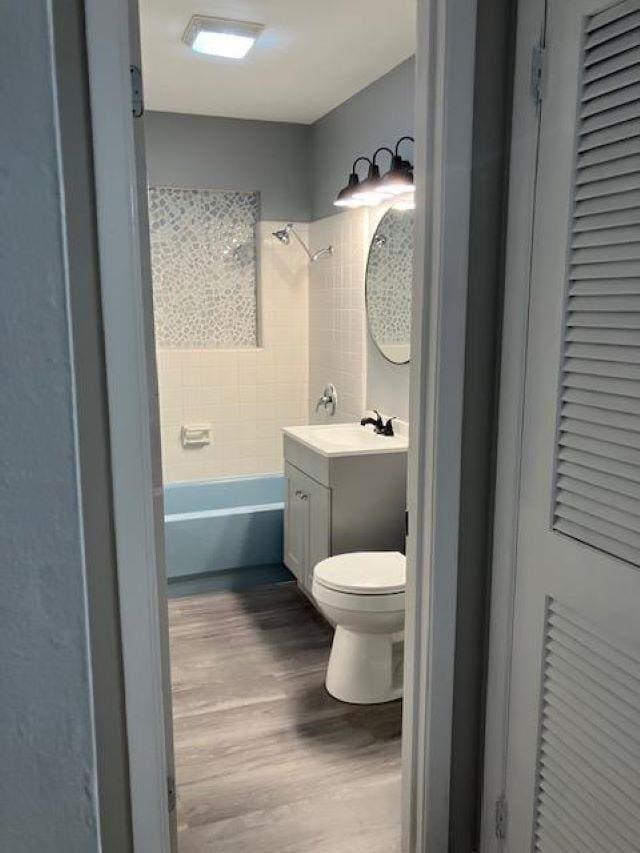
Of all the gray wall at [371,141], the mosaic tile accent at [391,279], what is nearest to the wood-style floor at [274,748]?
the gray wall at [371,141]

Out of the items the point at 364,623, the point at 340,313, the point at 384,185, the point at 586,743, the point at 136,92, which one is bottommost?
the point at 364,623

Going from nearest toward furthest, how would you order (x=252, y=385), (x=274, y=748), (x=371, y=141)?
(x=274, y=748) → (x=371, y=141) → (x=252, y=385)

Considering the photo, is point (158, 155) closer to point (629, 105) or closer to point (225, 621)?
point (225, 621)

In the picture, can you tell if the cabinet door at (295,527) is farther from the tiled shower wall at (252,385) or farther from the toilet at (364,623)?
the tiled shower wall at (252,385)

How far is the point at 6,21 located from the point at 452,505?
4.45 ft

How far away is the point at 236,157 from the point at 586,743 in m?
3.65

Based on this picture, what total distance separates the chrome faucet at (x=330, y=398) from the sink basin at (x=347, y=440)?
48 cm

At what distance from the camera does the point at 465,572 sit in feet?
5.48

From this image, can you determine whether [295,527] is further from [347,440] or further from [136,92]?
[136,92]

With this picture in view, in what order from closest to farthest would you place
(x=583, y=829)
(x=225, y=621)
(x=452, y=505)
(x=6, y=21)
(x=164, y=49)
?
(x=6, y=21) → (x=583, y=829) → (x=452, y=505) → (x=164, y=49) → (x=225, y=621)

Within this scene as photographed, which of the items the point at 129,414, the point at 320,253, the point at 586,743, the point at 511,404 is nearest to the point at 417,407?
the point at 511,404

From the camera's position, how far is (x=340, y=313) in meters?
3.92

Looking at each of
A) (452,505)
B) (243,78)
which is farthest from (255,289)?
(452,505)

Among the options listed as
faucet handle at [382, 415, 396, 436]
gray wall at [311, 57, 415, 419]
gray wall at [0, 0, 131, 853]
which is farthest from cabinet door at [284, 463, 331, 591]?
gray wall at [0, 0, 131, 853]
